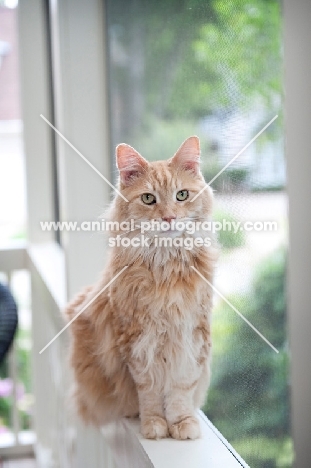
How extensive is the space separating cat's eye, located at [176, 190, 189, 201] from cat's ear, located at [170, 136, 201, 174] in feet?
0.09

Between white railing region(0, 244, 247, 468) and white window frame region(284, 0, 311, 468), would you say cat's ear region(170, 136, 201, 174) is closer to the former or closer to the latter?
white window frame region(284, 0, 311, 468)

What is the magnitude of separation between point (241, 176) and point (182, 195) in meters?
0.08

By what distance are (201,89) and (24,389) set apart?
253 centimetres

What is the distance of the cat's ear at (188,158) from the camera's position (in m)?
0.76

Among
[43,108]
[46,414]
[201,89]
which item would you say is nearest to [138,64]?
[201,89]

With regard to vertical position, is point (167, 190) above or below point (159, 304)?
above

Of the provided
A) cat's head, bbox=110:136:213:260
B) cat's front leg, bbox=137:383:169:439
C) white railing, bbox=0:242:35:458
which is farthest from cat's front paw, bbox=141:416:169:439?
white railing, bbox=0:242:35:458

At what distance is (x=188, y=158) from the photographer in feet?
2.52

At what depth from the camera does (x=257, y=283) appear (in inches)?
30.4

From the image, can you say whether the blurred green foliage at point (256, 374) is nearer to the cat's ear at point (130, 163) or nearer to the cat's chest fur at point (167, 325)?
the cat's chest fur at point (167, 325)

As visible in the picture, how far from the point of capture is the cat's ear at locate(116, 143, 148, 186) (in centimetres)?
78

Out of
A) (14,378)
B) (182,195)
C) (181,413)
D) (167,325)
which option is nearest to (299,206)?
(182,195)

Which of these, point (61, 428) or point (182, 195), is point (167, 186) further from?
point (61, 428)

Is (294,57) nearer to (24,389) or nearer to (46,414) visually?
(46,414)
